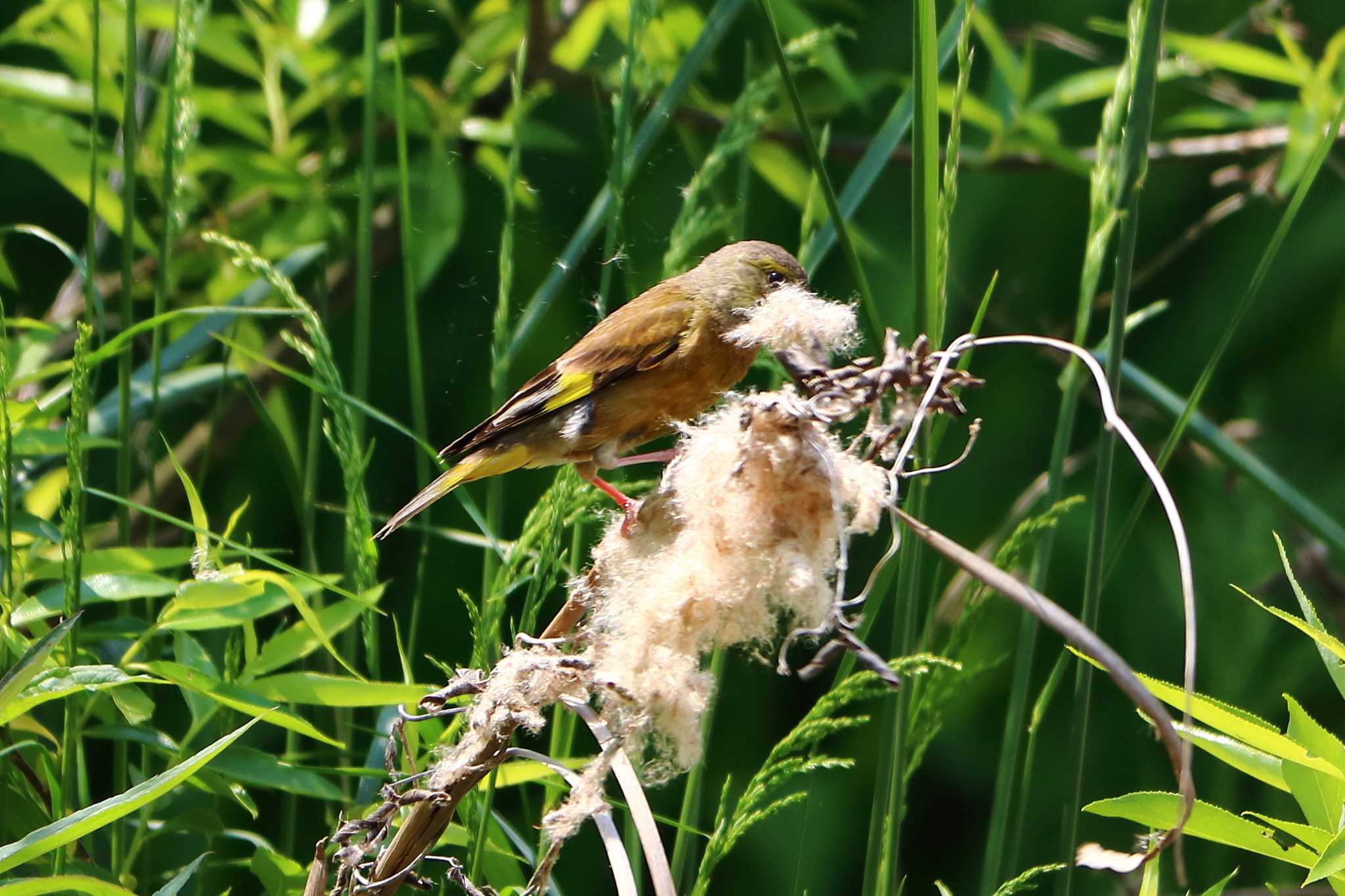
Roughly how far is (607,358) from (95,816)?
3.68ft

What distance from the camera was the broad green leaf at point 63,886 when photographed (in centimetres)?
98

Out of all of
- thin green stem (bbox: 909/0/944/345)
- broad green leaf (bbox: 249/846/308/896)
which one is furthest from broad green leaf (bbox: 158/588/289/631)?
thin green stem (bbox: 909/0/944/345)

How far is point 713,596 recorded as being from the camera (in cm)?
80

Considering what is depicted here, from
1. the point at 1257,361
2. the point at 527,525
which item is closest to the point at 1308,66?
the point at 1257,361

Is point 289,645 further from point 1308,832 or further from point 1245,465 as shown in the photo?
point 1245,465

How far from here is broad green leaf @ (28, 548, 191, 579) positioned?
4.60ft

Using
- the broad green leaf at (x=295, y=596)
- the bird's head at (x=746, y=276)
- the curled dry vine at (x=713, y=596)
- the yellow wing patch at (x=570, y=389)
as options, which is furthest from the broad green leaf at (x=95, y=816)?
the bird's head at (x=746, y=276)

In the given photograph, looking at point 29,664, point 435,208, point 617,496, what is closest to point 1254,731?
point 617,496

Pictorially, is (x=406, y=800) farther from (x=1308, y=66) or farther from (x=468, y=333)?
(x=1308, y=66)

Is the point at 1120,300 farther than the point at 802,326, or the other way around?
the point at 1120,300

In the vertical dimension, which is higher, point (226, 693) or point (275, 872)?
point (226, 693)

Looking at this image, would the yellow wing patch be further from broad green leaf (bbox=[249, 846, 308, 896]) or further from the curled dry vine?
the curled dry vine

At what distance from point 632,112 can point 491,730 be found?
88 centimetres

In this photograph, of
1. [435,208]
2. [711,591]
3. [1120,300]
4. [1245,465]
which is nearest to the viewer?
[711,591]
